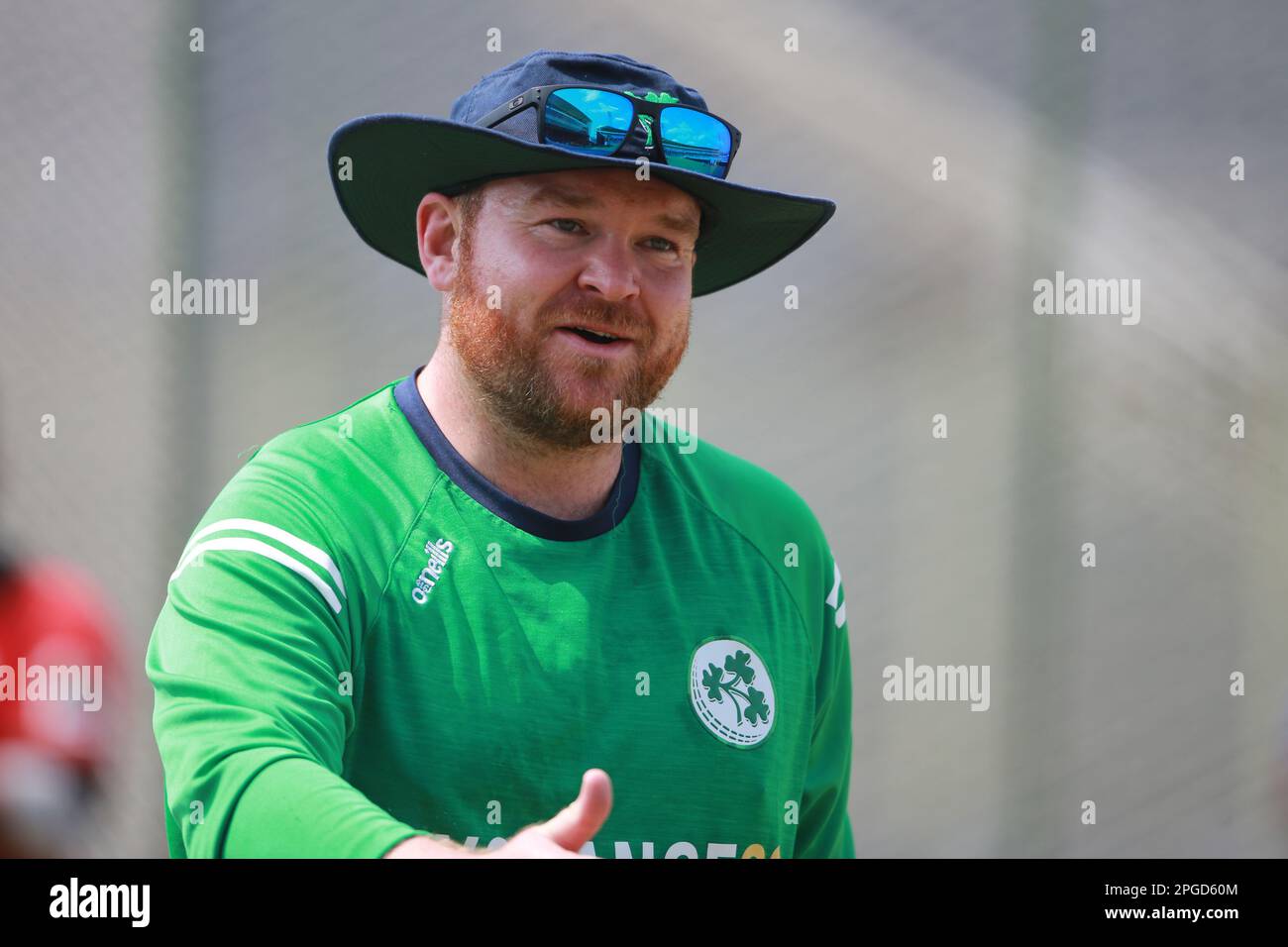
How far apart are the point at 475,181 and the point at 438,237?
0.44 ft

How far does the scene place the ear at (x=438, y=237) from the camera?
6.49 ft

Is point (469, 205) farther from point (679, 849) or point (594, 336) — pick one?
point (679, 849)

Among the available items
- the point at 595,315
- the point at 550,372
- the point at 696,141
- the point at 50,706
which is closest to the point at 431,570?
the point at 550,372

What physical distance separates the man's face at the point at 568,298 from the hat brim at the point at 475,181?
0.16 feet

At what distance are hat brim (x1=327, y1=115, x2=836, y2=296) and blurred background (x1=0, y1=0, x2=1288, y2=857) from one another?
35.6 inches

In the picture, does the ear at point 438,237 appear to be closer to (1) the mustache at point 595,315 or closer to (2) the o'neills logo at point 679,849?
(1) the mustache at point 595,315

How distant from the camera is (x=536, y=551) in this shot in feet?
5.90

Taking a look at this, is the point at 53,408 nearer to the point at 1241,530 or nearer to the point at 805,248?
the point at 805,248

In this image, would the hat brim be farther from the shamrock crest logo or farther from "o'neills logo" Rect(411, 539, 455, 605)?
the shamrock crest logo

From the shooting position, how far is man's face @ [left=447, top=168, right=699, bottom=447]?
182 centimetres

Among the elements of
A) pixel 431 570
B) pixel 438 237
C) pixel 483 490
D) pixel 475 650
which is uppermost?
pixel 438 237
